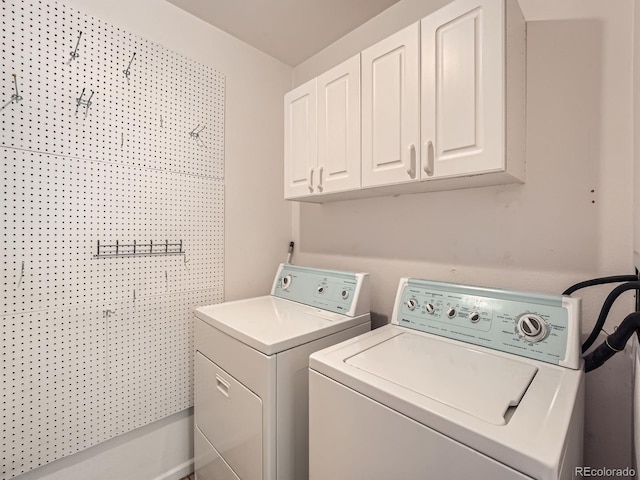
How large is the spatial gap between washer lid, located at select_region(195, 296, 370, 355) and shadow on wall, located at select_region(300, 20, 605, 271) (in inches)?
27.1

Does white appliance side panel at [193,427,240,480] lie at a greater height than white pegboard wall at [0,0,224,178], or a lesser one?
lesser

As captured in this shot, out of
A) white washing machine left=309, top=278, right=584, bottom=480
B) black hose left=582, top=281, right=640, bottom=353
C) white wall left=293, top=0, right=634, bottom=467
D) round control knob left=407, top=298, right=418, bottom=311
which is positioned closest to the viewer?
white washing machine left=309, top=278, right=584, bottom=480

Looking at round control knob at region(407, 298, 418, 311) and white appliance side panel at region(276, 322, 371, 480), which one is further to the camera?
round control knob at region(407, 298, 418, 311)

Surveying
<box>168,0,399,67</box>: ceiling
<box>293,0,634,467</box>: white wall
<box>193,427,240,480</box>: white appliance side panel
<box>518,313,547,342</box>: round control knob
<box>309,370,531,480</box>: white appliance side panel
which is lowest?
<box>193,427,240,480</box>: white appliance side panel

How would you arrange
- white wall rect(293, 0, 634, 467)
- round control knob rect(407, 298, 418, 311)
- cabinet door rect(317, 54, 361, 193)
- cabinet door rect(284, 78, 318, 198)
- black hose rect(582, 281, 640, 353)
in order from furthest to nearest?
cabinet door rect(284, 78, 318, 198) → cabinet door rect(317, 54, 361, 193) → round control knob rect(407, 298, 418, 311) → white wall rect(293, 0, 634, 467) → black hose rect(582, 281, 640, 353)

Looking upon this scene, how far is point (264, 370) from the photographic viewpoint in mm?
1152

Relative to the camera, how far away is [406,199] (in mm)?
1657

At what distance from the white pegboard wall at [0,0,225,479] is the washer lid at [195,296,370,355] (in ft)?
1.01

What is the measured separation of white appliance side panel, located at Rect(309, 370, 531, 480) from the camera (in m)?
0.68

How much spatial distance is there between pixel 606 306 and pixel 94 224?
6.92ft

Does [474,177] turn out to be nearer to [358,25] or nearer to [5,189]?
[358,25]

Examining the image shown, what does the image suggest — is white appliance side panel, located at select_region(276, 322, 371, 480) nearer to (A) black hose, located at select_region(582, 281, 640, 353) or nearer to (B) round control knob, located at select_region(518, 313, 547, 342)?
(B) round control knob, located at select_region(518, 313, 547, 342)

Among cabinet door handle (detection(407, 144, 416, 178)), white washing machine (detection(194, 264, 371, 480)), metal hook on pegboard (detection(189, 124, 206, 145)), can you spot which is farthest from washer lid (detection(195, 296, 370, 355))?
metal hook on pegboard (detection(189, 124, 206, 145))

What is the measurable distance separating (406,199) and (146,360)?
5.47 ft
